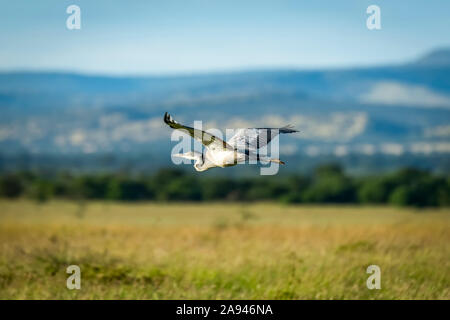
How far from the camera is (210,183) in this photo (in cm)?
6688

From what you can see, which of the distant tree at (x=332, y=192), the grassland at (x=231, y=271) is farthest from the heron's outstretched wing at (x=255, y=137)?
the distant tree at (x=332, y=192)

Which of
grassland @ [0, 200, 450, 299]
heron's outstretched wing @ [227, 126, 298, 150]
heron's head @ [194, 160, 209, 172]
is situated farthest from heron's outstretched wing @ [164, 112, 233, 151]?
grassland @ [0, 200, 450, 299]

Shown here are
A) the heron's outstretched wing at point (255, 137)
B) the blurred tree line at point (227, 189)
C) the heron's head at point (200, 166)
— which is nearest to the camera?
the heron's head at point (200, 166)

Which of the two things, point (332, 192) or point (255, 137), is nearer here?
point (255, 137)

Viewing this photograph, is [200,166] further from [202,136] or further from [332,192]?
[332,192]

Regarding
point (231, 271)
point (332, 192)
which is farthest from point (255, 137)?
point (332, 192)

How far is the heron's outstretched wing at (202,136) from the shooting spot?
24.2ft

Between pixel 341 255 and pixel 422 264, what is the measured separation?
195 centimetres

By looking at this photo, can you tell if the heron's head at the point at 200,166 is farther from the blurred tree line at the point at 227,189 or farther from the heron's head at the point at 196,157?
the blurred tree line at the point at 227,189

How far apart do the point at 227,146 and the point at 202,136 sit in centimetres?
31

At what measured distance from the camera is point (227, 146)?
25.4 feet

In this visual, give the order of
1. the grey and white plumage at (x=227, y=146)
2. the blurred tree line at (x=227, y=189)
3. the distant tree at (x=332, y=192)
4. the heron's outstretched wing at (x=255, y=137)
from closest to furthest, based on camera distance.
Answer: the grey and white plumage at (x=227, y=146) → the heron's outstretched wing at (x=255, y=137) → the blurred tree line at (x=227, y=189) → the distant tree at (x=332, y=192)
